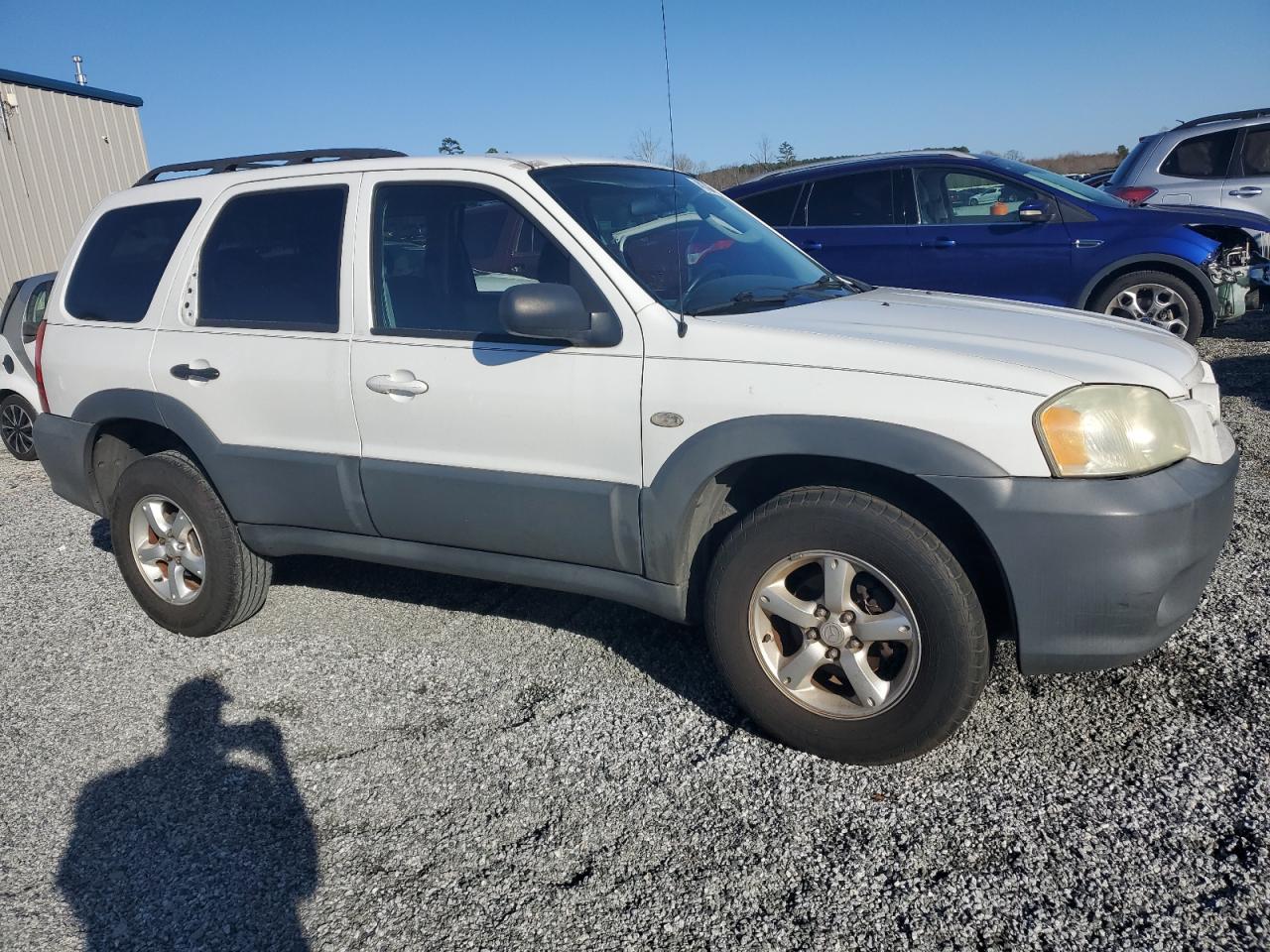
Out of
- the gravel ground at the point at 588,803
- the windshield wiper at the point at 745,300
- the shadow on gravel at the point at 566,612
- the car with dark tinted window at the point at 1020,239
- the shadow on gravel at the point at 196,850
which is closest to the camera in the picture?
the gravel ground at the point at 588,803

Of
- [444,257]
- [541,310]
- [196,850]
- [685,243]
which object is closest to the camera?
[196,850]

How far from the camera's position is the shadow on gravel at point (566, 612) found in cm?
364

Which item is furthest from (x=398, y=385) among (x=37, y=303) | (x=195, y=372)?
(x=37, y=303)

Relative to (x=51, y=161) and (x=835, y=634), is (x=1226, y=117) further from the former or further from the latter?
(x=51, y=161)

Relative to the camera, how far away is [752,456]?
9.68 feet

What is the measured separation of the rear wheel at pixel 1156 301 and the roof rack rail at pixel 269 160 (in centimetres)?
597

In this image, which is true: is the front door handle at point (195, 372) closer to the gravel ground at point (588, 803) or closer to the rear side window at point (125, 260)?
the rear side window at point (125, 260)

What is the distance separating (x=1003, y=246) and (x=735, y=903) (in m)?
6.56

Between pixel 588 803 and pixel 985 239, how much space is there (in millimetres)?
6305

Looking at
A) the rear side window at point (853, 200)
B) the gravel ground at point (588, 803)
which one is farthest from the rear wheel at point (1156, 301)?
the gravel ground at point (588, 803)

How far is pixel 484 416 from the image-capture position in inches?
133

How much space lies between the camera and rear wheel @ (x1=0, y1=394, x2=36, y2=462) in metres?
8.53

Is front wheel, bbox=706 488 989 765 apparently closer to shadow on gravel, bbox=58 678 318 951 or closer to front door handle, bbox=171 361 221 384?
shadow on gravel, bbox=58 678 318 951

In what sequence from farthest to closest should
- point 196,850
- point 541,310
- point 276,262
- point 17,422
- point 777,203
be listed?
point 17,422 → point 777,203 → point 276,262 → point 541,310 → point 196,850
